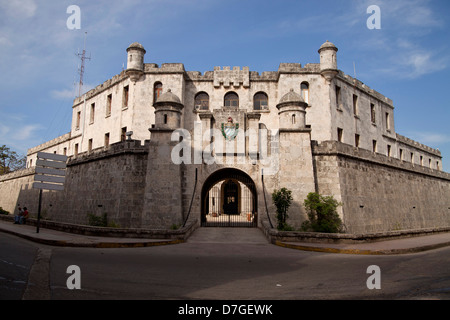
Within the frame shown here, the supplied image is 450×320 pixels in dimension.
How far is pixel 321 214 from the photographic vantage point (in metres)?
16.1

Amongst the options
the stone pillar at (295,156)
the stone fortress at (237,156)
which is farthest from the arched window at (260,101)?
the stone pillar at (295,156)

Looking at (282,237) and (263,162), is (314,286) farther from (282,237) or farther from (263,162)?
(263,162)

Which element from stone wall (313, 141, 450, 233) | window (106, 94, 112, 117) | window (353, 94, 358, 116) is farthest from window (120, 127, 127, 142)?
window (353, 94, 358, 116)

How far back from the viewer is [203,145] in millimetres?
17812

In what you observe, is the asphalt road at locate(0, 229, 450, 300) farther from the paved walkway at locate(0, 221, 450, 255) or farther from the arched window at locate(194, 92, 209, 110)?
the arched window at locate(194, 92, 209, 110)

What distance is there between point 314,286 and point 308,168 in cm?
1152

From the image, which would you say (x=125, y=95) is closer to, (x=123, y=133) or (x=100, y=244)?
(x=123, y=133)

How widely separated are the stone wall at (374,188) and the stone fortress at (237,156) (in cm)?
7

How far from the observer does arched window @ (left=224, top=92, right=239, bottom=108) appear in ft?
88.6

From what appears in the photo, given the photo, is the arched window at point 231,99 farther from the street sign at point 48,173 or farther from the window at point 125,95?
the street sign at point 48,173

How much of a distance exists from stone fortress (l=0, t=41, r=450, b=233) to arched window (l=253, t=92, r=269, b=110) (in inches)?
3.4

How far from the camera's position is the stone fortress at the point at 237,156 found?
17250 millimetres

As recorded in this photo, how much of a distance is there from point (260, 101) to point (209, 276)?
21763mm

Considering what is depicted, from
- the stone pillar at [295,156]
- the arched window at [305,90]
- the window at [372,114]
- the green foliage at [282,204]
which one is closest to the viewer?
the green foliage at [282,204]
